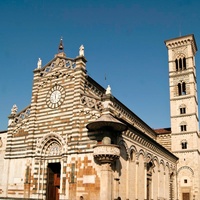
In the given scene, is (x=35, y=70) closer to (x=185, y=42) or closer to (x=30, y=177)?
(x=30, y=177)

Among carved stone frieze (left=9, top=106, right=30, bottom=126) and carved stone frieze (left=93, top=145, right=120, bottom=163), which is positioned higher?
carved stone frieze (left=9, top=106, right=30, bottom=126)

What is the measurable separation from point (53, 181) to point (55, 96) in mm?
7010

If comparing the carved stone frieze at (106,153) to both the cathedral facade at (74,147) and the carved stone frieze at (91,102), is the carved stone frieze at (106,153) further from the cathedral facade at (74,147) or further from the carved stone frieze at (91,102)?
the carved stone frieze at (91,102)

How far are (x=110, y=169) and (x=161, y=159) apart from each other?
13516 millimetres

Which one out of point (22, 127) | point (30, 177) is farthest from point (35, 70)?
point (30, 177)

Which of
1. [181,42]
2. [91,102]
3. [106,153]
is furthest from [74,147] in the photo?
[181,42]

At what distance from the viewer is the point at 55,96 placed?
2514 cm

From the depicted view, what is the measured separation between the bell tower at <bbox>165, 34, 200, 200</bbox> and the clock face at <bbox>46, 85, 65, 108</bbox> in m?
21.1

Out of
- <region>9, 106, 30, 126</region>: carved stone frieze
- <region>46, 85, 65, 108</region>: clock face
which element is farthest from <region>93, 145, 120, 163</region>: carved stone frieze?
<region>9, 106, 30, 126</region>: carved stone frieze

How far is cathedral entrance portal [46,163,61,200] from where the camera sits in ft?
78.0

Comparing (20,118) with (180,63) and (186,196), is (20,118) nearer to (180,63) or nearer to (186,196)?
(186,196)

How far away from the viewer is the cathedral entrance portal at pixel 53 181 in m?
23.8

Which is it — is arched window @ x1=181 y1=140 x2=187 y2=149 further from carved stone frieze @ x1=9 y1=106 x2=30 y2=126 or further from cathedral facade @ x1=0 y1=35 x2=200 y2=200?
carved stone frieze @ x1=9 y1=106 x2=30 y2=126

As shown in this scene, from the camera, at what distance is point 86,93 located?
80.1ft
